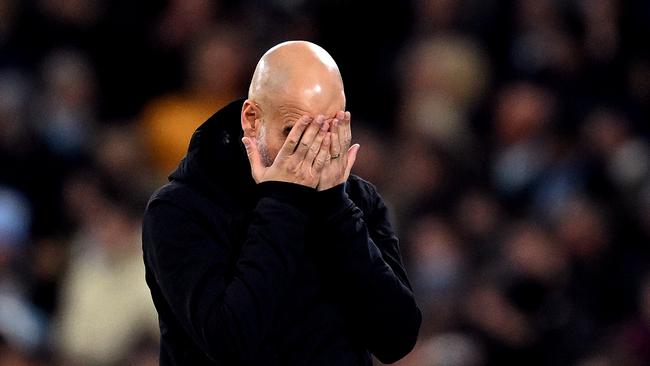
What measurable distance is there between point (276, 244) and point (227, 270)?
13 cm

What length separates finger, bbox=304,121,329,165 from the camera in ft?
8.84

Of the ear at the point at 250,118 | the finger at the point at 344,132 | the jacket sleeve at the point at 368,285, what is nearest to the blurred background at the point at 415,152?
the jacket sleeve at the point at 368,285

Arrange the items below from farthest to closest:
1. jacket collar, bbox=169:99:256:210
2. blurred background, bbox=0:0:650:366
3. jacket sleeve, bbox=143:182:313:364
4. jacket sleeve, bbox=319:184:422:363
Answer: blurred background, bbox=0:0:650:366 < jacket collar, bbox=169:99:256:210 < jacket sleeve, bbox=319:184:422:363 < jacket sleeve, bbox=143:182:313:364

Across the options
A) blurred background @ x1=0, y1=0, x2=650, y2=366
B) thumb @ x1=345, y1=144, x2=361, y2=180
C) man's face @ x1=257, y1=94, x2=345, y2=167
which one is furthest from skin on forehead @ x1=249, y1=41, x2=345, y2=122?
blurred background @ x1=0, y1=0, x2=650, y2=366

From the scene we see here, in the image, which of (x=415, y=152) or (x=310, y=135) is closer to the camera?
(x=310, y=135)

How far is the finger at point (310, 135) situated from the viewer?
269 centimetres

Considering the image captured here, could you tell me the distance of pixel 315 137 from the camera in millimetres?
2701

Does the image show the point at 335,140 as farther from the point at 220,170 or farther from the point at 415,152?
the point at 415,152

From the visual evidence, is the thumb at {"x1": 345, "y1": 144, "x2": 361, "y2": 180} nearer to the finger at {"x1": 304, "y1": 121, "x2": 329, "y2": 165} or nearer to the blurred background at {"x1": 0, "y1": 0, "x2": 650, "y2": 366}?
the finger at {"x1": 304, "y1": 121, "x2": 329, "y2": 165}

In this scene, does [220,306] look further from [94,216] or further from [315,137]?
[94,216]

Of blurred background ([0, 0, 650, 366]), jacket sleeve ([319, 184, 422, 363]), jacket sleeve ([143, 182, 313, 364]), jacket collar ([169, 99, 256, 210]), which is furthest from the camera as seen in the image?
blurred background ([0, 0, 650, 366])

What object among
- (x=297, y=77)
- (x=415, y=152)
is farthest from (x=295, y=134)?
(x=415, y=152)

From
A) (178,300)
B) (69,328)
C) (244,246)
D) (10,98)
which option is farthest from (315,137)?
(10,98)

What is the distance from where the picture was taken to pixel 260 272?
8.79ft
